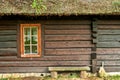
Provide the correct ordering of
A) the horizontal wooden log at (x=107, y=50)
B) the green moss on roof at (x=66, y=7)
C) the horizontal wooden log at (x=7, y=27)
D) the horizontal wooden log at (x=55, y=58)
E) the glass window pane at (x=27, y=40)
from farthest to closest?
the horizontal wooden log at (x=107, y=50) < the glass window pane at (x=27, y=40) < the horizontal wooden log at (x=55, y=58) < the horizontal wooden log at (x=7, y=27) < the green moss on roof at (x=66, y=7)

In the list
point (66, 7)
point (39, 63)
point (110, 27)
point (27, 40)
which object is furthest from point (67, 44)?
point (110, 27)

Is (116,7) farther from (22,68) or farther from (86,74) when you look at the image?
(22,68)

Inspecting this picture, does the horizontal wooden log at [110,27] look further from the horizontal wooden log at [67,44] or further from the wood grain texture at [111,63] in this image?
the wood grain texture at [111,63]

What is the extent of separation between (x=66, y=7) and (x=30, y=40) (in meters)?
1.84

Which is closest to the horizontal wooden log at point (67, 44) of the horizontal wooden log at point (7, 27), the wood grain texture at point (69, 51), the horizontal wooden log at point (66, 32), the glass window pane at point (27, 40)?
the wood grain texture at point (69, 51)

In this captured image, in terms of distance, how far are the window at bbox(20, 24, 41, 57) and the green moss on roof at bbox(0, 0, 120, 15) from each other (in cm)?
78

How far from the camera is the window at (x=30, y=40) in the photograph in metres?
10.3

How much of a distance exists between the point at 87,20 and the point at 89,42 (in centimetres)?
83

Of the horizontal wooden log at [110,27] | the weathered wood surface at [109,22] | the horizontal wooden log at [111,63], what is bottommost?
the horizontal wooden log at [111,63]

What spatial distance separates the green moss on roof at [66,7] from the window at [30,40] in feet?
2.57

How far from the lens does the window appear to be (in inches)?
404

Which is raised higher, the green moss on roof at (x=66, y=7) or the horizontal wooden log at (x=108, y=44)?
the green moss on roof at (x=66, y=7)

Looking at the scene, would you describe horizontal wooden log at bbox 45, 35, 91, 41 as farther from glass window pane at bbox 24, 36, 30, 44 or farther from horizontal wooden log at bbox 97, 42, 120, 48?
glass window pane at bbox 24, 36, 30, 44

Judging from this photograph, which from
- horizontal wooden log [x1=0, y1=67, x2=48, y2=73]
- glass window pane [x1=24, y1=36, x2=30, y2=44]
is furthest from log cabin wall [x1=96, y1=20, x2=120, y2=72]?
glass window pane [x1=24, y1=36, x2=30, y2=44]
